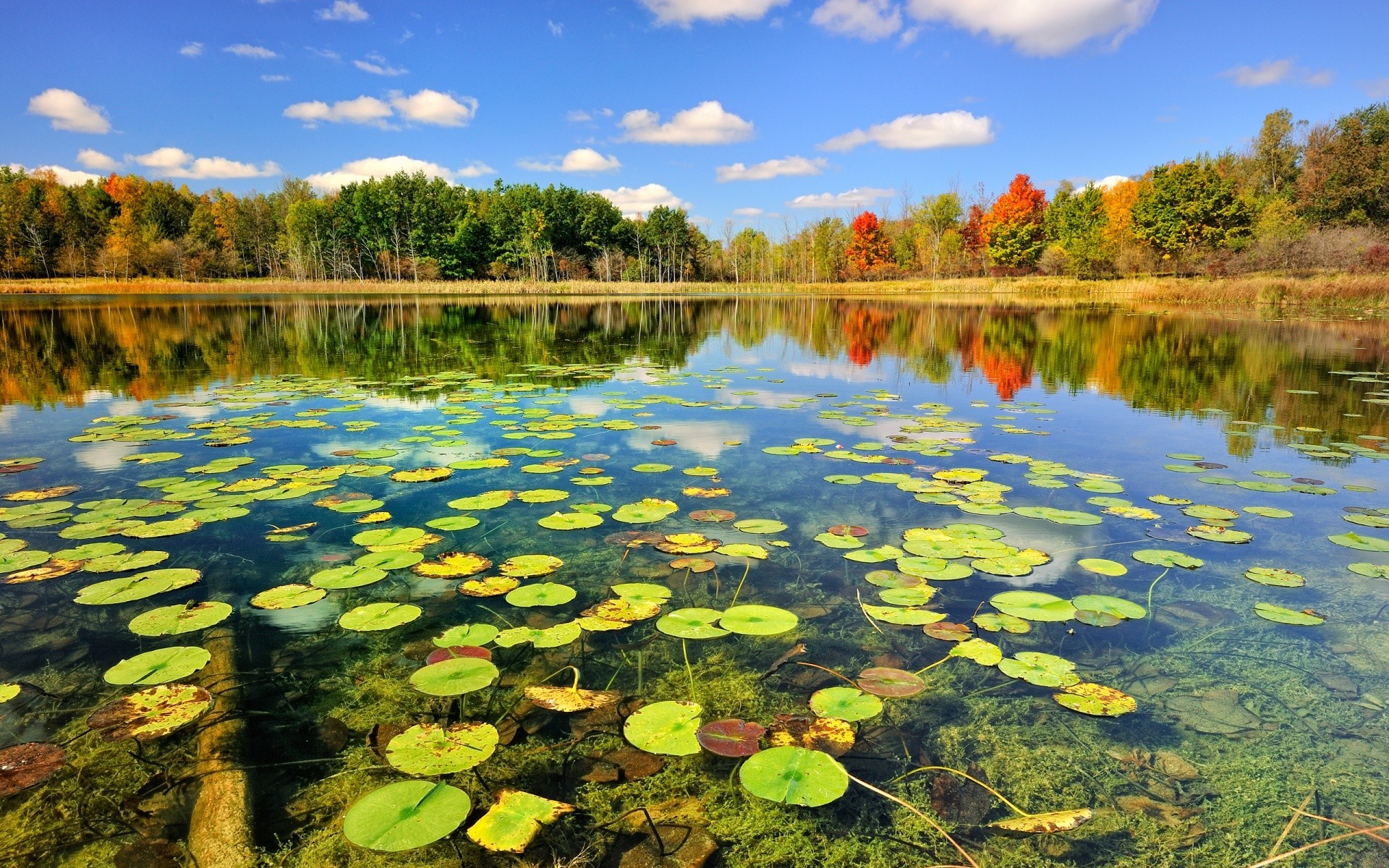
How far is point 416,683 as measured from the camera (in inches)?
92.8

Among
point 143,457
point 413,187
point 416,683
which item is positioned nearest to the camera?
point 416,683

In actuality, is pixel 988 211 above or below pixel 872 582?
above

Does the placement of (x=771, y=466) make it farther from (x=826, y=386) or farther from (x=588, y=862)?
(x=826, y=386)

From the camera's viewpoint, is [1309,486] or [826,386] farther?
[826,386]

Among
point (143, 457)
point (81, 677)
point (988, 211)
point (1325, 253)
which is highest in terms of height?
point (988, 211)

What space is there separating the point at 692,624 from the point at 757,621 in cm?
29

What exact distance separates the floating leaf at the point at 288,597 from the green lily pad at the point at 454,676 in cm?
89

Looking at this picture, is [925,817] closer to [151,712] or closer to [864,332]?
[151,712]

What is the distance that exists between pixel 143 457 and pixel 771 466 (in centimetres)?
525

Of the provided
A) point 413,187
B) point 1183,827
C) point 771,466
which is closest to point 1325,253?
point 771,466

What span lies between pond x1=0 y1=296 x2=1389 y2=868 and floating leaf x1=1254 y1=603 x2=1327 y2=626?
0.05ft

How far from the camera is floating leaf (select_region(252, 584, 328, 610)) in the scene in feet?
9.75

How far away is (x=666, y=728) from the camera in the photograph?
2.14 metres

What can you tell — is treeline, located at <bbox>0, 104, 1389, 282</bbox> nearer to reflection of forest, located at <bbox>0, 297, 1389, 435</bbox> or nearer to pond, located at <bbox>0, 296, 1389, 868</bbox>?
reflection of forest, located at <bbox>0, 297, 1389, 435</bbox>
